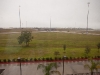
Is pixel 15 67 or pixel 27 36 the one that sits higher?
pixel 27 36

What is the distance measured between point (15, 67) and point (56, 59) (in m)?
6.48

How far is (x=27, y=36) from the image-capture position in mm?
28984

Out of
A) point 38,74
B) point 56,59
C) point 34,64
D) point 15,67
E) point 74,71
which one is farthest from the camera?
point 56,59

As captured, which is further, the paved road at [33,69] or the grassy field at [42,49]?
the grassy field at [42,49]

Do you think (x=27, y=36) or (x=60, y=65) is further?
(x=27, y=36)

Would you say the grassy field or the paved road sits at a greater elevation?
the grassy field

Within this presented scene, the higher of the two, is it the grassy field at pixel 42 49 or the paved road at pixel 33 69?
the grassy field at pixel 42 49

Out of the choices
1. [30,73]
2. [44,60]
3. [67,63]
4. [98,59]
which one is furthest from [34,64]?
[98,59]

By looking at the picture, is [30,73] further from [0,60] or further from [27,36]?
[27,36]

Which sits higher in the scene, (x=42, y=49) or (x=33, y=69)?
(x=42, y=49)

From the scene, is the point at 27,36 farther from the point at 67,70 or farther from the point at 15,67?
the point at 67,70

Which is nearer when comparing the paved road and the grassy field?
the paved road

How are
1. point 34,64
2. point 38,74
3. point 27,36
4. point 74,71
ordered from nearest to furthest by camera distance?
point 38,74
point 74,71
point 34,64
point 27,36

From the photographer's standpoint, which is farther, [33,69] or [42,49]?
[42,49]
